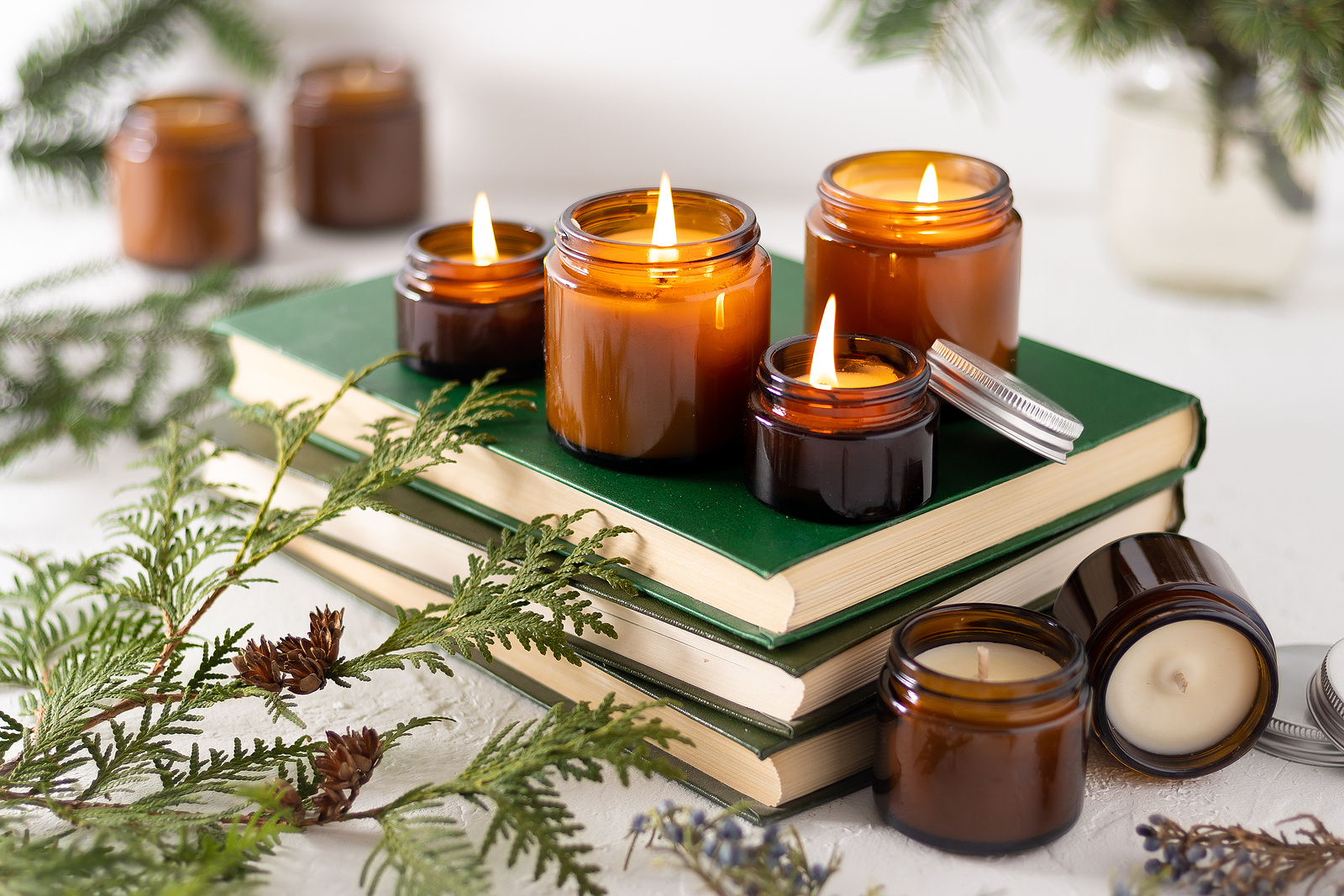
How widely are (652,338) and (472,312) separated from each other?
19cm

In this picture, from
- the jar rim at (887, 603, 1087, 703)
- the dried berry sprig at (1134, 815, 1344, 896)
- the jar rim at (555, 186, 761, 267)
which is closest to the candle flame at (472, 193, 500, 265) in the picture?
the jar rim at (555, 186, 761, 267)

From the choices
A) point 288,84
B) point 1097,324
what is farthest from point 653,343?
point 288,84

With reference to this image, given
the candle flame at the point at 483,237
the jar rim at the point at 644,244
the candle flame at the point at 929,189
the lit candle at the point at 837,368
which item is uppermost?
the candle flame at the point at 929,189

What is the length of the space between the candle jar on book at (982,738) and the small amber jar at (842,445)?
0.07 metres

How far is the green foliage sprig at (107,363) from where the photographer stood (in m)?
1.14

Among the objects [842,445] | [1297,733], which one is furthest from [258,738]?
[1297,733]

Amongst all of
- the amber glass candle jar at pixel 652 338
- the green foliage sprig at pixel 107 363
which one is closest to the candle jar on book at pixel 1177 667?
the amber glass candle jar at pixel 652 338

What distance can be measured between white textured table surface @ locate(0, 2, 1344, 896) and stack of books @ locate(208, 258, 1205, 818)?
1.5 inches

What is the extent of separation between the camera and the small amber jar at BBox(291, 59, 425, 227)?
5.14 feet

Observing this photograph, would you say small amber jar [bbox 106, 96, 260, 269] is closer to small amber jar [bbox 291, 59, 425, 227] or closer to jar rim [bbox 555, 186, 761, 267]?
small amber jar [bbox 291, 59, 425, 227]

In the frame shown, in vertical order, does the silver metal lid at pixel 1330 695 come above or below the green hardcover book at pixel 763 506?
below

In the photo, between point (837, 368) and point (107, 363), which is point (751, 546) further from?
point (107, 363)

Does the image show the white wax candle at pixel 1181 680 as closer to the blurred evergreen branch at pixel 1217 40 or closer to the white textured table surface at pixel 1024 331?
the white textured table surface at pixel 1024 331

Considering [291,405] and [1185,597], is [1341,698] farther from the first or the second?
[291,405]
